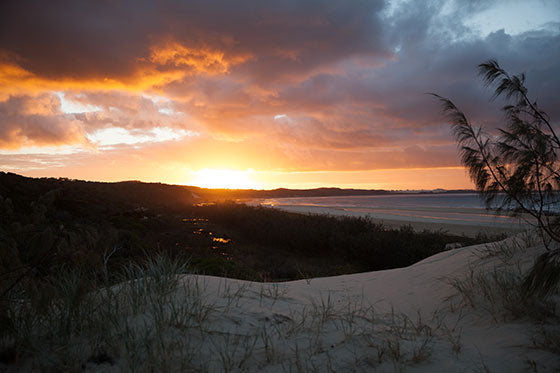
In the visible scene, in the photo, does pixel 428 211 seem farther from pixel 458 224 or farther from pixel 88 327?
pixel 88 327

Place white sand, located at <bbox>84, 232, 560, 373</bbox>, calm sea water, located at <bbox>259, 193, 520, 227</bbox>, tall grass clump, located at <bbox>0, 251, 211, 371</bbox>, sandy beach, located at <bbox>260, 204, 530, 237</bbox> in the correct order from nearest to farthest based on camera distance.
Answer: tall grass clump, located at <bbox>0, 251, 211, 371</bbox> < white sand, located at <bbox>84, 232, 560, 373</bbox> < sandy beach, located at <bbox>260, 204, 530, 237</bbox> < calm sea water, located at <bbox>259, 193, 520, 227</bbox>

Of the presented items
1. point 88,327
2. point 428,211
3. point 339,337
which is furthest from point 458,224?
point 88,327

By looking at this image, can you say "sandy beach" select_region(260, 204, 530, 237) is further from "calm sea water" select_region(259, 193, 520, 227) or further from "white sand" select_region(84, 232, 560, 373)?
"white sand" select_region(84, 232, 560, 373)

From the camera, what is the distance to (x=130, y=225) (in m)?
16.0

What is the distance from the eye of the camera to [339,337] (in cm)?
315

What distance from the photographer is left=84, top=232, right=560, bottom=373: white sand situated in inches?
104

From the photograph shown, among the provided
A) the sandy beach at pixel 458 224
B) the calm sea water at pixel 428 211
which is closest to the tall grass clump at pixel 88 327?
the calm sea water at pixel 428 211

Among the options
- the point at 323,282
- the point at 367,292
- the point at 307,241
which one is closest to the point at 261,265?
the point at 307,241

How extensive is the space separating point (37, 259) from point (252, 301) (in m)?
2.36

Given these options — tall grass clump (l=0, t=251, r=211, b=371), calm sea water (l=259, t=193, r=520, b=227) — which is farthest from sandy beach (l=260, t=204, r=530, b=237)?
tall grass clump (l=0, t=251, r=211, b=371)

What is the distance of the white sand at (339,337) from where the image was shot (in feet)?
8.68

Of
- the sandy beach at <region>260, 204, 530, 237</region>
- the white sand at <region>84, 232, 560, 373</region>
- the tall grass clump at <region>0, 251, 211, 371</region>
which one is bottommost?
the sandy beach at <region>260, 204, 530, 237</region>

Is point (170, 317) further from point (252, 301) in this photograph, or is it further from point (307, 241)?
point (307, 241)

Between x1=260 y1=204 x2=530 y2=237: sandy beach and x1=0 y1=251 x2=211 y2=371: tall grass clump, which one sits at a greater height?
x1=0 y1=251 x2=211 y2=371: tall grass clump
